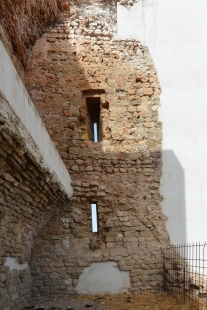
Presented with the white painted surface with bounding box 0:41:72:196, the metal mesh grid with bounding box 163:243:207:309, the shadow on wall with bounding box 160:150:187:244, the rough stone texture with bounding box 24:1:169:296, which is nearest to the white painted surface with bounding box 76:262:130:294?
the rough stone texture with bounding box 24:1:169:296

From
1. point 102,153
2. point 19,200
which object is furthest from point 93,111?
point 19,200

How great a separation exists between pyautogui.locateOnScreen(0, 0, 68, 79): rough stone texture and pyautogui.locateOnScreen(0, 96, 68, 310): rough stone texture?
2542 mm

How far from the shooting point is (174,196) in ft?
21.4

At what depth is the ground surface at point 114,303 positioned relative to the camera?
17.0 feet

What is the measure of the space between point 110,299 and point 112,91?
3.99 metres

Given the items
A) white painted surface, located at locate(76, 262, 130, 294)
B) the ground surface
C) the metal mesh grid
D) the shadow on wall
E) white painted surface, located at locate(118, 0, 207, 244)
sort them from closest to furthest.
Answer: the ground surface < the metal mesh grid < white painted surface, located at locate(76, 262, 130, 294) < the shadow on wall < white painted surface, located at locate(118, 0, 207, 244)

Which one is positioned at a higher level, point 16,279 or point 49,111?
point 49,111

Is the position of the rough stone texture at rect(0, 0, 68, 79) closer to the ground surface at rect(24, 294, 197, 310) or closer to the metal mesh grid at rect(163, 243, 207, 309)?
the ground surface at rect(24, 294, 197, 310)

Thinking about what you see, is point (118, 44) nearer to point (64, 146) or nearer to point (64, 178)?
point (64, 146)

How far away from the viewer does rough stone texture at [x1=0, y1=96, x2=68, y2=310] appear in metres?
3.37

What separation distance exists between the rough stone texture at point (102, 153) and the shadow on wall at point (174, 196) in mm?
145

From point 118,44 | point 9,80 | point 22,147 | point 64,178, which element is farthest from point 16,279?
point 118,44

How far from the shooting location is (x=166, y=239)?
627 centimetres

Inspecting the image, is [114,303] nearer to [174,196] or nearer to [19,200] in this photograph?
[174,196]
